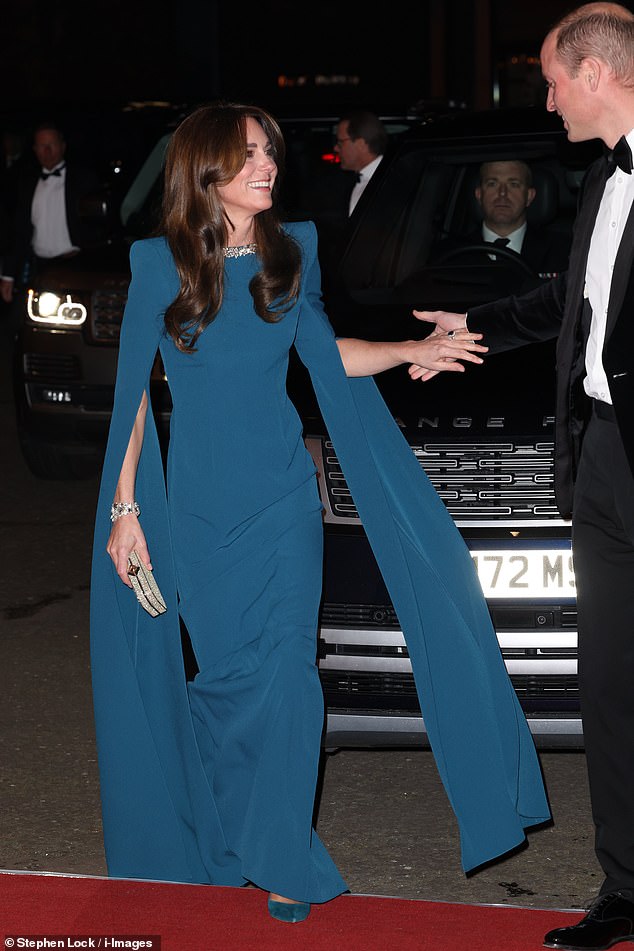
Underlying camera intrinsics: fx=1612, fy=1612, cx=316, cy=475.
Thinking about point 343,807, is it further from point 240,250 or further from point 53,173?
point 53,173

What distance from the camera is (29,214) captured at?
11453mm

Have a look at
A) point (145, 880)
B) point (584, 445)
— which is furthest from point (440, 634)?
point (145, 880)

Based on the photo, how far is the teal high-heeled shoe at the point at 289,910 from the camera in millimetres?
3500

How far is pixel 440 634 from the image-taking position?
3727 millimetres

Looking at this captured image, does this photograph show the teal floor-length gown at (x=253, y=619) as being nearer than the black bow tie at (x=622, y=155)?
No

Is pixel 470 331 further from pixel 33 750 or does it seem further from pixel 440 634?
pixel 33 750

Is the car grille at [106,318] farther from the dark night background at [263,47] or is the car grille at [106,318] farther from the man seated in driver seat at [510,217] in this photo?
the dark night background at [263,47]

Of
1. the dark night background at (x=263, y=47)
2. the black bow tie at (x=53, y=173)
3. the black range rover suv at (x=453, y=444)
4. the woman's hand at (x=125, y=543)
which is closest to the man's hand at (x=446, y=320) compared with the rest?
the black range rover suv at (x=453, y=444)

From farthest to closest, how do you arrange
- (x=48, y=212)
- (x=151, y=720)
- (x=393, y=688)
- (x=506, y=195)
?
(x=48, y=212) < (x=506, y=195) < (x=393, y=688) < (x=151, y=720)

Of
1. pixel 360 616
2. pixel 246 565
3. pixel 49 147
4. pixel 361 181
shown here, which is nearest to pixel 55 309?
pixel 361 181

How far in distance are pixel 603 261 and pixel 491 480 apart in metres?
0.82

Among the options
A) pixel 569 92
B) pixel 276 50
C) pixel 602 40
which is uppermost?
pixel 276 50

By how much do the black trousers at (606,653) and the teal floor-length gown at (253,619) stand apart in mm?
323

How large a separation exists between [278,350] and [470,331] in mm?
620
